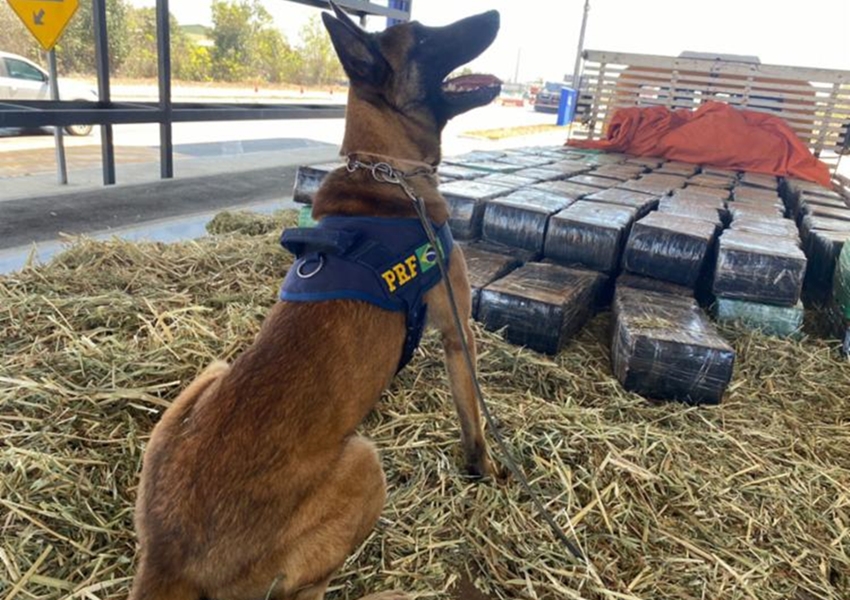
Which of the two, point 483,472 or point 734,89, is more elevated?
point 734,89

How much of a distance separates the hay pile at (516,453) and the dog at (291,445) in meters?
0.48

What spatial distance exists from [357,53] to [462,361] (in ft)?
4.07

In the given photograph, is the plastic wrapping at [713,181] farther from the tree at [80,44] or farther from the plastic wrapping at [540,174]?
the tree at [80,44]

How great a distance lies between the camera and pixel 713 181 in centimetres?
614

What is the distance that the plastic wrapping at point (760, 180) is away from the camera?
640cm

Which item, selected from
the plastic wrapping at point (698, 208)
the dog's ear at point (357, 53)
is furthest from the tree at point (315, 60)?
the dog's ear at point (357, 53)

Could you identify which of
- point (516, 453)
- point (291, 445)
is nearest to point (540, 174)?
point (516, 453)

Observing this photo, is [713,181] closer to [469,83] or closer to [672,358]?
[672,358]

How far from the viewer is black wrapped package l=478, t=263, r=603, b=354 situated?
10.6ft

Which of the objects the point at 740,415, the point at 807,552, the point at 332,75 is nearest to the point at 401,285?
the point at 807,552

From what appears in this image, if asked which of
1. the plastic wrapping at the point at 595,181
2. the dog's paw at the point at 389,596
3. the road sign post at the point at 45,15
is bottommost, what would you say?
the dog's paw at the point at 389,596

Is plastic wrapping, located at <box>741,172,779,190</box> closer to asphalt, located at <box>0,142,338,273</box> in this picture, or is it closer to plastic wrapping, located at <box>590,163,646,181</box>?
plastic wrapping, located at <box>590,163,646,181</box>

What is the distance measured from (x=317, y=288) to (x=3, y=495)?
52.0 inches

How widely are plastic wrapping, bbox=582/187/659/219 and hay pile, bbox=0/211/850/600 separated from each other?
47.9 inches
